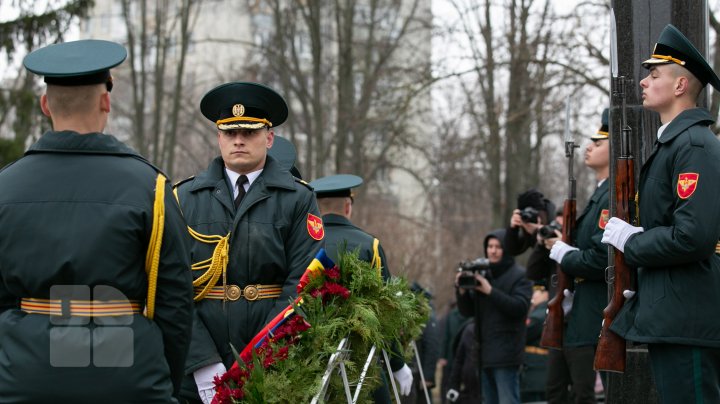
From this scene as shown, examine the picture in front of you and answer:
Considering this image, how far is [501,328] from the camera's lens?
11047 millimetres

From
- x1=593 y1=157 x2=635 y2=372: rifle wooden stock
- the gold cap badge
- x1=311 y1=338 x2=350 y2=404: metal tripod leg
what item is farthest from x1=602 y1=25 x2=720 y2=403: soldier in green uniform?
the gold cap badge

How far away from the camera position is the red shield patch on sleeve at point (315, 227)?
20.5ft

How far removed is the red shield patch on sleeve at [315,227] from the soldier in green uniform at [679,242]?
1.60 m

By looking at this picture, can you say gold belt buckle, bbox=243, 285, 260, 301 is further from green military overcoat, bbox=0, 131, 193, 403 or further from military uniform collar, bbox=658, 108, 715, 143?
military uniform collar, bbox=658, 108, 715, 143

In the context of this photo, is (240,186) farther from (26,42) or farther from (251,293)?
(26,42)

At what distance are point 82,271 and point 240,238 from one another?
2.09 m

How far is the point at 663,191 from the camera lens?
5.89 meters

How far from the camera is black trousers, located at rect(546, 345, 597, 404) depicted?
369 inches

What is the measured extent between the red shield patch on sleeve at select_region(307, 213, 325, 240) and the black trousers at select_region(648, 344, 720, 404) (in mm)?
1890

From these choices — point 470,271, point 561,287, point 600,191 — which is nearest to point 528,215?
point 470,271

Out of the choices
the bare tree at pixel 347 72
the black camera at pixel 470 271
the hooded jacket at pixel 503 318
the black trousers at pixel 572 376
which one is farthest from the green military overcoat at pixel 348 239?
the bare tree at pixel 347 72

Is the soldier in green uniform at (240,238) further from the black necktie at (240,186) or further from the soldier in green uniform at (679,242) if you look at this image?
the soldier in green uniform at (679,242)

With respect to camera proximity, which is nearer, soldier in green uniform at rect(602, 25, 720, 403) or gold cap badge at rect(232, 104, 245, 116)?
soldier in green uniform at rect(602, 25, 720, 403)

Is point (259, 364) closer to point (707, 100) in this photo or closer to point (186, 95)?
point (707, 100)
